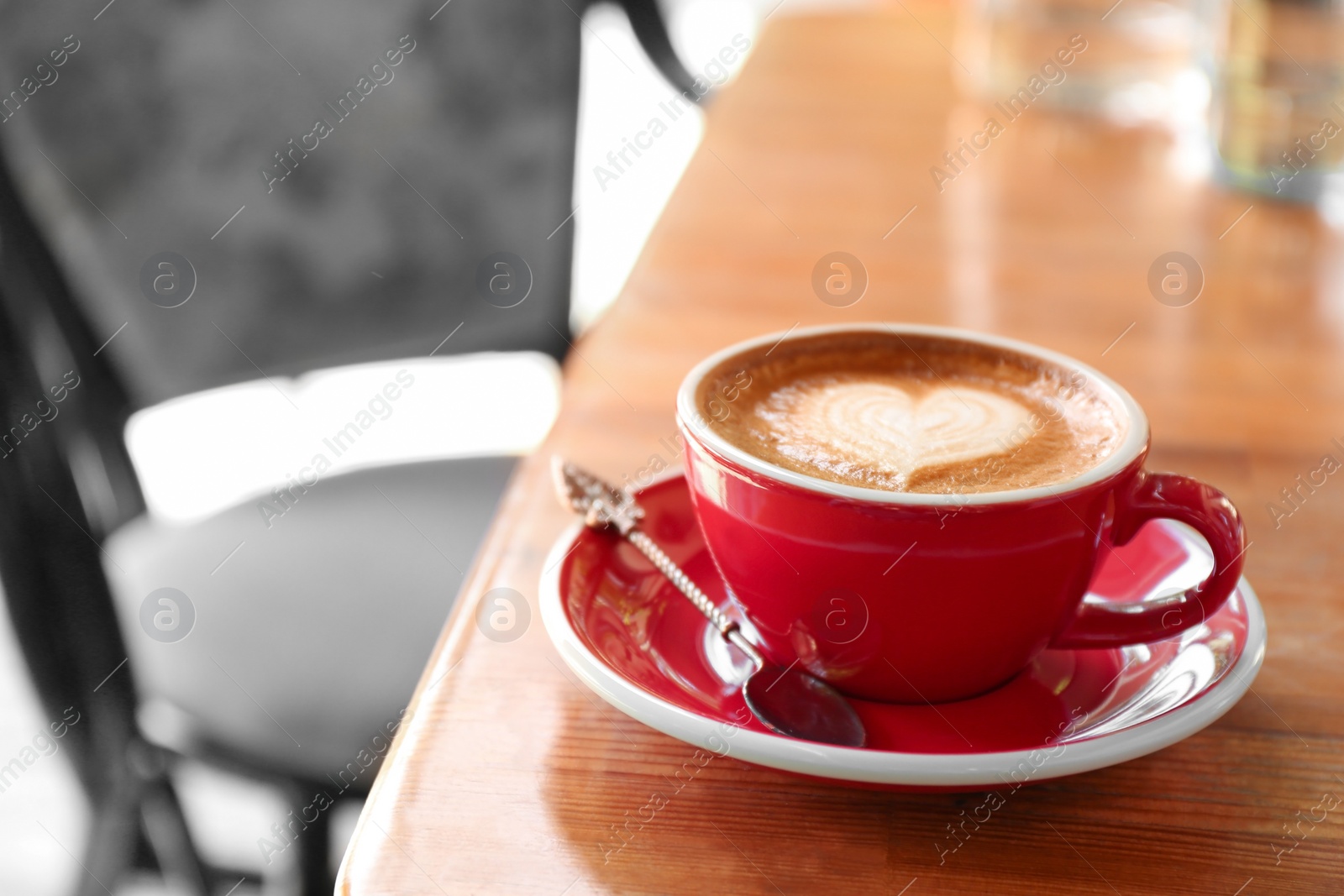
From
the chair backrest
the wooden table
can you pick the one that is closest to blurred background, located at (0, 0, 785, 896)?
the chair backrest

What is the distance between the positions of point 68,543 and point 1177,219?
40.7 inches

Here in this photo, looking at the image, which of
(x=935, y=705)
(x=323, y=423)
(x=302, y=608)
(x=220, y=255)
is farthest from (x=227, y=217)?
(x=935, y=705)

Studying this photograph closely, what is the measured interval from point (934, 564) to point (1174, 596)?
0.12m

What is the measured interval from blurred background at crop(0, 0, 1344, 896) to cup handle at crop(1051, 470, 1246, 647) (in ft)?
1.27

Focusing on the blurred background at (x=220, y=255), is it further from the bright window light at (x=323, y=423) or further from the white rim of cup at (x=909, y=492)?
the white rim of cup at (x=909, y=492)

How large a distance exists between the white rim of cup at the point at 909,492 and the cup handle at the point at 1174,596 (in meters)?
0.02

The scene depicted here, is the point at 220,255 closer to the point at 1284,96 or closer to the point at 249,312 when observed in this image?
the point at 249,312

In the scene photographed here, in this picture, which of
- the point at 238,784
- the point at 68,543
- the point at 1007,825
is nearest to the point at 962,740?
the point at 1007,825

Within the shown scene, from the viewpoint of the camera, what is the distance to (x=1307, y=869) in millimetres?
420

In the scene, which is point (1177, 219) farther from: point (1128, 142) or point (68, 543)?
point (68, 543)

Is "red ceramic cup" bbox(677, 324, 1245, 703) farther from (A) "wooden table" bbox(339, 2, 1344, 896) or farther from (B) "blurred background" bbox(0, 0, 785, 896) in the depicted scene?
(B) "blurred background" bbox(0, 0, 785, 896)

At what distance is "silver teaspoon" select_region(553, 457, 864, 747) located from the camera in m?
0.47

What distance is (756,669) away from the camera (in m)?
0.51

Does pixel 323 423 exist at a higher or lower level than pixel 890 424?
lower
